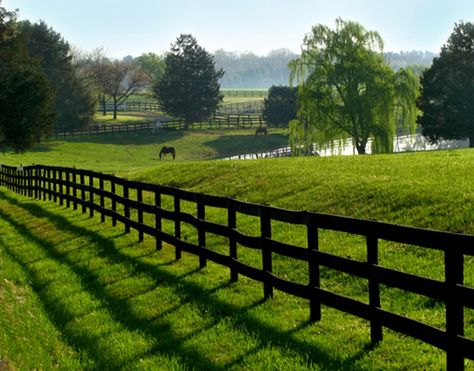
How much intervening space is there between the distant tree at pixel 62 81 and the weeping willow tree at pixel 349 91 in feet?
129

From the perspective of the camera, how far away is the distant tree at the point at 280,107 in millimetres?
112438

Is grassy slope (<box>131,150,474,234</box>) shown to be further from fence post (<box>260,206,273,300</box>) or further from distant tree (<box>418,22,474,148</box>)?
distant tree (<box>418,22,474,148</box>)

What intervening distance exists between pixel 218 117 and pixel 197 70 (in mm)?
13452

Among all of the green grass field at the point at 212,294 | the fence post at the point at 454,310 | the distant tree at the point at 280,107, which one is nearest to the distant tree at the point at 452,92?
the green grass field at the point at 212,294

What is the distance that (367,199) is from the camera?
714 inches

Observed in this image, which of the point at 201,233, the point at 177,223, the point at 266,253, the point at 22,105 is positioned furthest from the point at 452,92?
the point at 266,253

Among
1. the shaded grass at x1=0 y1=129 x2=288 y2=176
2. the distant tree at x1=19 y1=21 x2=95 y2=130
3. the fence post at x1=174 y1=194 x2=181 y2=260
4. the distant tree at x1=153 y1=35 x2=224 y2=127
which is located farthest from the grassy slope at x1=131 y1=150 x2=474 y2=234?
the distant tree at x1=153 y1=35 x2=224 y2=127

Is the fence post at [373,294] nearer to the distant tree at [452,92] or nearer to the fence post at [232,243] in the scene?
the fence post at [232,243]

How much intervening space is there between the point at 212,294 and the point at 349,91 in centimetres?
5078

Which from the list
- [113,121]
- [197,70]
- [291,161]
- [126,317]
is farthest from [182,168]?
[113,121]

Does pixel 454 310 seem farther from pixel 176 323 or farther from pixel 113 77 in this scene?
pixel 113 77

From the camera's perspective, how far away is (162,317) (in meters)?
10.6

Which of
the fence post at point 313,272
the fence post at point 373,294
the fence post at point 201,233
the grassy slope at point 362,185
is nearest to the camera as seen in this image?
the fence post at point 373,294

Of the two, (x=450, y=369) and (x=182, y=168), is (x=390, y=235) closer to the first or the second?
(x=450, y=369)
